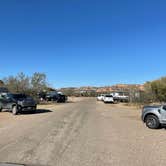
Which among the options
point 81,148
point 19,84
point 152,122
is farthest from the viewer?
point 19,84

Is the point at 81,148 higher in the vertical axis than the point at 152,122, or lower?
lower

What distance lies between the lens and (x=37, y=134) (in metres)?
11.7

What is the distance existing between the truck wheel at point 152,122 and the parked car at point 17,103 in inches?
486

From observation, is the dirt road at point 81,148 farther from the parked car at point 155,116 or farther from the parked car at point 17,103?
the parked car at point 17,103

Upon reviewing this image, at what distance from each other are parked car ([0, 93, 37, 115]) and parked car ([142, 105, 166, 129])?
12236 millimetres

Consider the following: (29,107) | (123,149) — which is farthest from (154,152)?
(29,107)

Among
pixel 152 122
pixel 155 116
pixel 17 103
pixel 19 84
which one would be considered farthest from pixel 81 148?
pixel 19 84

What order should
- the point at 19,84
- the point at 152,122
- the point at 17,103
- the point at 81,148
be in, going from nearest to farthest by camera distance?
the point at 81,148 < the point at 152,122 < the point at 17,103 < the point at 19,84

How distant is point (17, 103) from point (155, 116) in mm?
13205

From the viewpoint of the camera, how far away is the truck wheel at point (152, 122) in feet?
46.4

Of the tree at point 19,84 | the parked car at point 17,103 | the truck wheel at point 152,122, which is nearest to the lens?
the truck wheel at point 152,122

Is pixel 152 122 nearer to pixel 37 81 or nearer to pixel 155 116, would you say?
pixel 155 116

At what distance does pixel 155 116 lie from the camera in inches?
565

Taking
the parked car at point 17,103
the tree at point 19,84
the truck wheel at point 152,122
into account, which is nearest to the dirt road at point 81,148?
the truck wheel at point 152,122
